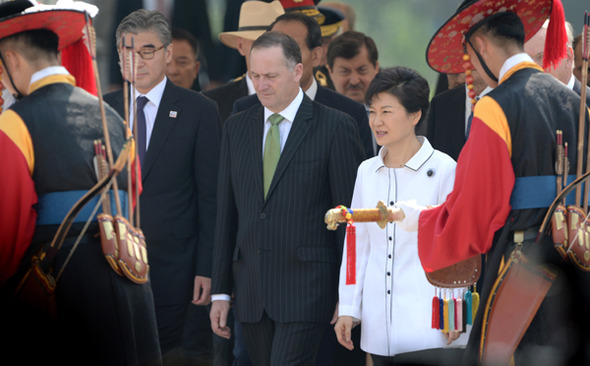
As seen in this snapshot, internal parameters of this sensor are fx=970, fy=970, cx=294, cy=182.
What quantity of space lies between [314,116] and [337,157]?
257 millimetres

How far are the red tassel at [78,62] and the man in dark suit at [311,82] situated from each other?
1.42 meters

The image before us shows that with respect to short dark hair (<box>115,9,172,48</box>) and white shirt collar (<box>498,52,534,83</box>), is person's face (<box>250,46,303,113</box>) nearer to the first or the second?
short dark hair (<box>115,9,172,48</box>)

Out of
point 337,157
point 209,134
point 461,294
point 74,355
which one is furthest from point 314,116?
point 74,355

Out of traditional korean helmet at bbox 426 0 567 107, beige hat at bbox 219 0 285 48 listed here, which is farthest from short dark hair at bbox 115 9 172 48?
traditional korean helmet at bbox 426 0 567 107

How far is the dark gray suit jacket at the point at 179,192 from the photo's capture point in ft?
16.0

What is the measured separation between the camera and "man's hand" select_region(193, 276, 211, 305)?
4926mm

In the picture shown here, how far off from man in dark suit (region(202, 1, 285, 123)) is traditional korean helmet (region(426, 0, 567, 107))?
1.84m

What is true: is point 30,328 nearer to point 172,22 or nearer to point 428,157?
point 428,157

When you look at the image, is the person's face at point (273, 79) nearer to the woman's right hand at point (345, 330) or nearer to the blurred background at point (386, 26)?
the woman's right hand at point (345, 330)

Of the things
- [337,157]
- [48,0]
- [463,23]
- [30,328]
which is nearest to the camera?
[30,328]

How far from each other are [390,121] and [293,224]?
67cm

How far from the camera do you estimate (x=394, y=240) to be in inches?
162

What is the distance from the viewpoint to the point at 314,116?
15.2ft

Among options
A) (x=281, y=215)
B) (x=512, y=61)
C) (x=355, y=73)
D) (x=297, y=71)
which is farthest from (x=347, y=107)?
(x=512, y=61)
